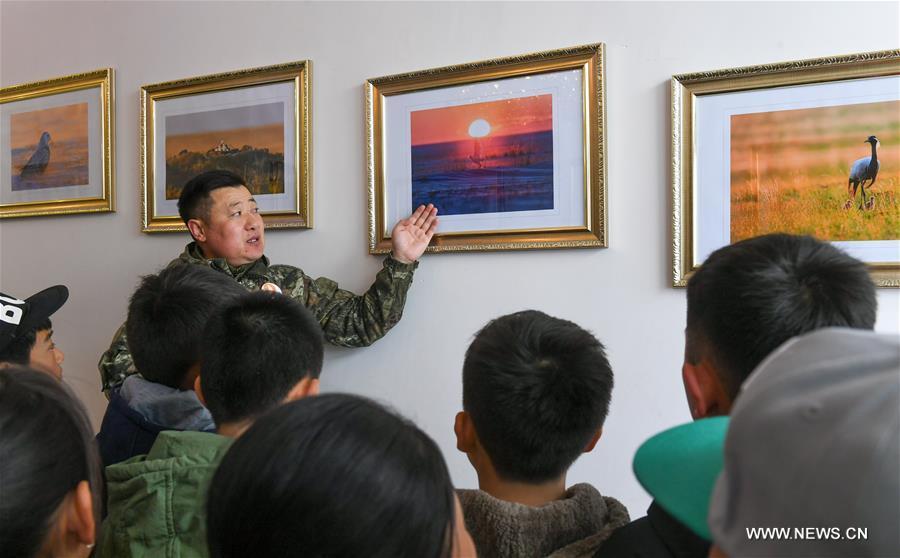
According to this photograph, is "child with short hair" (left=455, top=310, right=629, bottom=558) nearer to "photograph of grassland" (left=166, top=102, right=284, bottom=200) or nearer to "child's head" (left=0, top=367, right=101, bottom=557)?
"child's head" (left=0, top=367, right=101, bottom=557)

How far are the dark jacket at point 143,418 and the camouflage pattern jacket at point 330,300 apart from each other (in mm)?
709

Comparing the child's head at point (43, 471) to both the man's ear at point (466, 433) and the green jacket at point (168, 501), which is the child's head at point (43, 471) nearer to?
the green jacket at point (168, 501)

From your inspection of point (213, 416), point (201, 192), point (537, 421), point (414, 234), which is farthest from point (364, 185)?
point (537, 421)

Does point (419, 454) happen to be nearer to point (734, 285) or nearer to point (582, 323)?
point (734, 285)

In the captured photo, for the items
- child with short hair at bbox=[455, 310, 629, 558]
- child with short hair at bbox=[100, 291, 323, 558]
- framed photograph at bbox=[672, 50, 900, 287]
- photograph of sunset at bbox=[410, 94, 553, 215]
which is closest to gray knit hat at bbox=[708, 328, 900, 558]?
child with short hair at bbox=[455, 310, 629, 558]

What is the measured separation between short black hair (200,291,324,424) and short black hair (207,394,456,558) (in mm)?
574

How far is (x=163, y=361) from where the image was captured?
148 cm

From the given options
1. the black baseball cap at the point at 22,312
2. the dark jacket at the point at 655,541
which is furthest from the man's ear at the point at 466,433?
the black baseball cap at the point at 22,312

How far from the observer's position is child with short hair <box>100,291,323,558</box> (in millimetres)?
1028

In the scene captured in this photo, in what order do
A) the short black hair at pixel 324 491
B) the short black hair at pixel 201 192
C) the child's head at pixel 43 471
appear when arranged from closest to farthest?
the short black hair at pixel 324 491, the child's head at pixel 43 471, the short black hair at pixel 201 192

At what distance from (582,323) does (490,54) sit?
0.84 meters

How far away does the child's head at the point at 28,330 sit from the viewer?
167 cm

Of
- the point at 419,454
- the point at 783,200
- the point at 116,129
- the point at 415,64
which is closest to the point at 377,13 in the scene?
the point at 415,64

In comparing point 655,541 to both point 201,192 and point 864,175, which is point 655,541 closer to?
point 864,175
